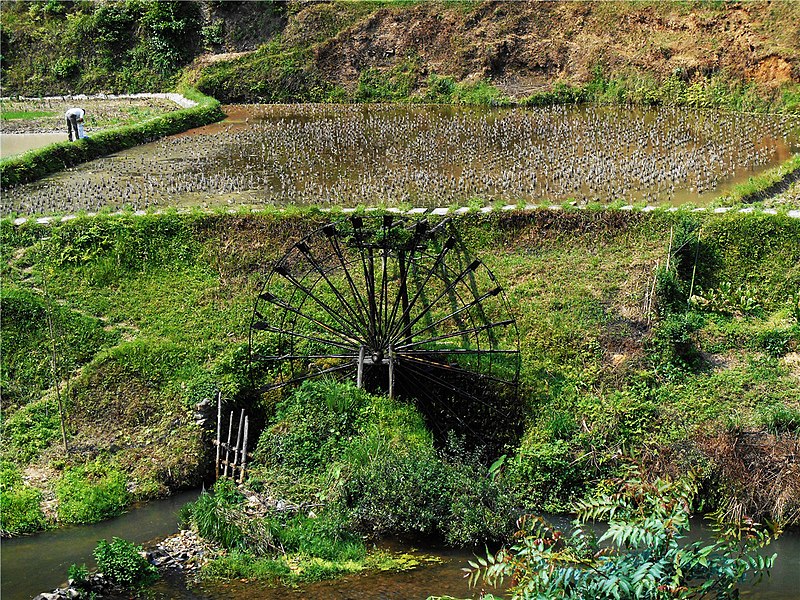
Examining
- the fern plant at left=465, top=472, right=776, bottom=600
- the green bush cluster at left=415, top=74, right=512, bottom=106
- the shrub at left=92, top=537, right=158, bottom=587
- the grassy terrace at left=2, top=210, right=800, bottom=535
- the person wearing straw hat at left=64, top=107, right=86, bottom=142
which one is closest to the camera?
the fern plant at left=465, top=472, right=776, bottom=600

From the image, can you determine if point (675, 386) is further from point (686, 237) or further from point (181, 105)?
point (181, 105)

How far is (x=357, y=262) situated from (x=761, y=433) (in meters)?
7.61

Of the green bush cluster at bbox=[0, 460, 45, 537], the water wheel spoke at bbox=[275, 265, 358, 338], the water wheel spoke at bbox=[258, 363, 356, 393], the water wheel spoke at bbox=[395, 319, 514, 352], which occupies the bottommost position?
the green bush cluster at bbox=[0, 460, 45, 537]

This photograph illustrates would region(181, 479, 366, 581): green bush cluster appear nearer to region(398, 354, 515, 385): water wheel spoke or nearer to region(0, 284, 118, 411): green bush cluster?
region(398, 354, 515, 385): water wheel spoke

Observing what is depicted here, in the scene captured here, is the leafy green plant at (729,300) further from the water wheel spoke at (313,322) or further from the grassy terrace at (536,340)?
the water wheel spoke at (313,322)

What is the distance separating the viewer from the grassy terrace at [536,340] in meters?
14.6

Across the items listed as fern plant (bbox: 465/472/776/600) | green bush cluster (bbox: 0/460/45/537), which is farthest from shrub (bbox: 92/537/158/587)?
fern plant (bbox: 465/472/776/600)

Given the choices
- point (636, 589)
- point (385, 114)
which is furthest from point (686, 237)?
point (385, 114)

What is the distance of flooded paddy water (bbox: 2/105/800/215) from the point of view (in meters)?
21.9

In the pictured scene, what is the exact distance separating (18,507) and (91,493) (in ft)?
3.17

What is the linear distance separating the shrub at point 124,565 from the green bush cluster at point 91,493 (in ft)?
7.01

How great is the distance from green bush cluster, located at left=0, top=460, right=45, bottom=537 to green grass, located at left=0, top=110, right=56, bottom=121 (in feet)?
66.6

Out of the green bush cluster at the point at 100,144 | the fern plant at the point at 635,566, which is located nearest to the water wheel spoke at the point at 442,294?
the fern plant at the point at 635,566

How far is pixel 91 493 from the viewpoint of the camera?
1409cm
